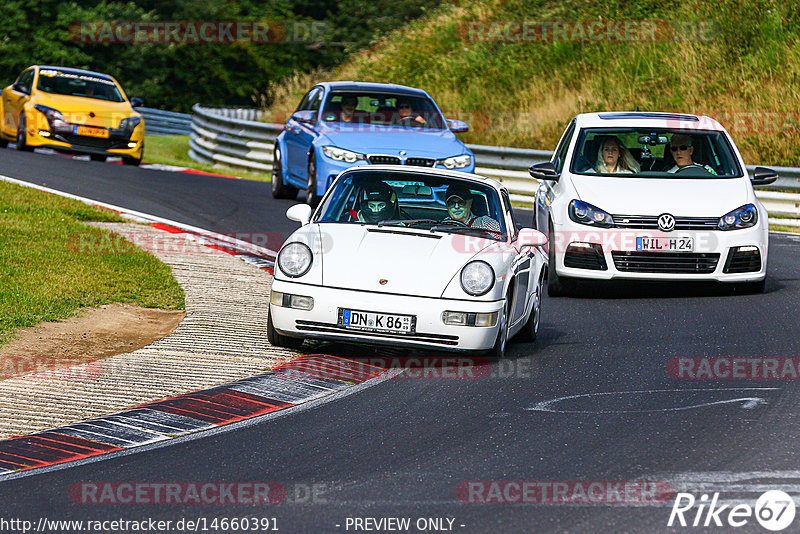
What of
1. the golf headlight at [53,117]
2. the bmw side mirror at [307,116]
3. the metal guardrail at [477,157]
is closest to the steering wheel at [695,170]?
the metal guardrail at [477,157]

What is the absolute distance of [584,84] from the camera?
29516mm

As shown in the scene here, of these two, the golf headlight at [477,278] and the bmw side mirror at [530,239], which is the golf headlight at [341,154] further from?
the golf headlight at [477,278]

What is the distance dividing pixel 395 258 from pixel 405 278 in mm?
222

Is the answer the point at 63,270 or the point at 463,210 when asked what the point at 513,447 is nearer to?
the point at 463,210

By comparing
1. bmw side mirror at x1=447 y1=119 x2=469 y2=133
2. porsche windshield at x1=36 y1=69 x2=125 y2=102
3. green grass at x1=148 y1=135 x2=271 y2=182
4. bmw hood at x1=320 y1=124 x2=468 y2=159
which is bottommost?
green grass at x1=148 y1=135 x2=271 y2=182

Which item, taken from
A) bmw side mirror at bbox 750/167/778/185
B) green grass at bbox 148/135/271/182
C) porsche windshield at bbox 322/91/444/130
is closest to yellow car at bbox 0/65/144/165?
green grass at bbox 148/135/271/182

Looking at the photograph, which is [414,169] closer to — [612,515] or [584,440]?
[584,440]

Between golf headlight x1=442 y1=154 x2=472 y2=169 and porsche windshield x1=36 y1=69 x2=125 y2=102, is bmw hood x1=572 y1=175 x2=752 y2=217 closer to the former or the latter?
golf headlight x1=442 y1=154 x2=472 y2=169

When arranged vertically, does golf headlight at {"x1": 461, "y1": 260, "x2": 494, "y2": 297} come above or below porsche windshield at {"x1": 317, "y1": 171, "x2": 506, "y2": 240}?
below

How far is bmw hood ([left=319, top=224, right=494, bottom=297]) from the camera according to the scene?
29.8 ft

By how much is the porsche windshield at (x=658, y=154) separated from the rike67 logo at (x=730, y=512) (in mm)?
7119

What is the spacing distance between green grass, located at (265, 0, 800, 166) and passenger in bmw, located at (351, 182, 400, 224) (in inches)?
578

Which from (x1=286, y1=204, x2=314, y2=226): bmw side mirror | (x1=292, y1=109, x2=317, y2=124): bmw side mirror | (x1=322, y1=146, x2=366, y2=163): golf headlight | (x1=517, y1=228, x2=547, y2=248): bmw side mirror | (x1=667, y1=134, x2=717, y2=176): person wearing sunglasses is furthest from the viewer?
(x1=292, y1=109, x2=317, y2=124): bmw side mirror

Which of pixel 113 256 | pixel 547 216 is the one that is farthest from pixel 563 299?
pixel 113 256
